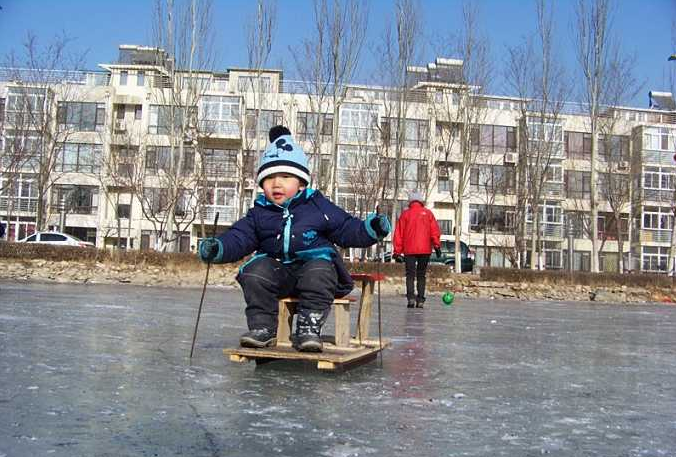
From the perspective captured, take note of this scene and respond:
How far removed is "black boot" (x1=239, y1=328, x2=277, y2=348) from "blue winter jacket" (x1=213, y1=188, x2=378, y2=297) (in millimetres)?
449

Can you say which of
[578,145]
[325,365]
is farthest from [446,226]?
[325,365]

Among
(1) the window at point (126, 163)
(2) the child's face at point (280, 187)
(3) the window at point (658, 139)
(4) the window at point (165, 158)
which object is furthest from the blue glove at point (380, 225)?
(3) the window at point (658, 139)

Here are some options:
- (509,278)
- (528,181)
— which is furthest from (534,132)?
(509,278)

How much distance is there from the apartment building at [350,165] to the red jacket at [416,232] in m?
25.4

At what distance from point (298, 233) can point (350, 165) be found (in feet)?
122

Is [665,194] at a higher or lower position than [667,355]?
higher

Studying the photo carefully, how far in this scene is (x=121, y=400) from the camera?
2.73 metres

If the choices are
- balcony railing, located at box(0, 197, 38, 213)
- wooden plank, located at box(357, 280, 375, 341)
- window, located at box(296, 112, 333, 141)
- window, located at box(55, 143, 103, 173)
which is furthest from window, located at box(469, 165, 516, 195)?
wooden plank, located at box(357, 280, 375, 341)

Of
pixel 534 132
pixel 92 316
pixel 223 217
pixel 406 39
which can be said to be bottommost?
pixel 92 316

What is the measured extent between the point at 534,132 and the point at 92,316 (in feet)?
104

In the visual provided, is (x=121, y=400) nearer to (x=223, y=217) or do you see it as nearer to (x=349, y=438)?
(x=349, y=438)

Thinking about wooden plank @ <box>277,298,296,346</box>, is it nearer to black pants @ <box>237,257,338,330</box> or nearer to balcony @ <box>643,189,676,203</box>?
black pants @ <box>237,257,338,330</box>

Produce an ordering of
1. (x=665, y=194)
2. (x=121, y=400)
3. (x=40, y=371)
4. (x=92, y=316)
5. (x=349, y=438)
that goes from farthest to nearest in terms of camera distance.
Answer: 1. (x=665, y=194)
2. (x=92, y=316)
3. (x=40, y=371)
4. (x=121, y=400)
5. (x=349, y=438)

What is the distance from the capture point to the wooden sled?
355 cm
